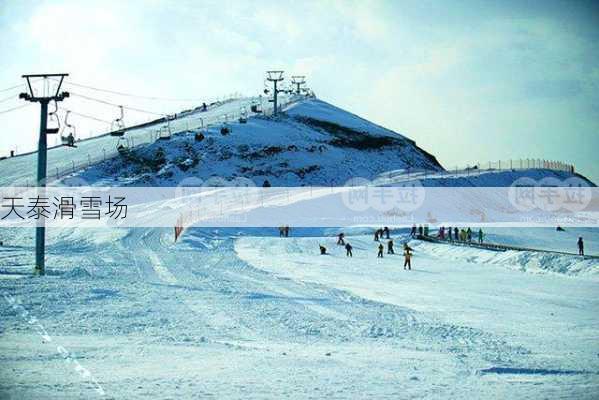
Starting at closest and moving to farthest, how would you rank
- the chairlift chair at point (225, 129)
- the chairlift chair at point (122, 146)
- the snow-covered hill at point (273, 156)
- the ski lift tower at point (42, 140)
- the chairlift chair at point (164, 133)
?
1. the ski lift tower at point (42, 140)
2. the snow-covered hill at point (273, 156)
3. the chairlift chair at point (122, 146)
4. the chairlift chair at point (164, 133)
5. the chairlift chair at point (225, 129)

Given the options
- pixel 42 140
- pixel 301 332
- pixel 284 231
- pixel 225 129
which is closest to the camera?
pixel 301 332

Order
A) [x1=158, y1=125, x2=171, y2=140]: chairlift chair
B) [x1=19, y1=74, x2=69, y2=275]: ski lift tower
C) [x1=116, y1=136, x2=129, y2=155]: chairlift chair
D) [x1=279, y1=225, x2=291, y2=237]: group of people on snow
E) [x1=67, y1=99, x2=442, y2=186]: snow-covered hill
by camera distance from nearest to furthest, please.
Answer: [x1=19, y1=74, x2=69, y2=275]: ski lift tower
[x1=279, y1=225, x2=291, y2=237]: group of people on snow
[x1=67, y1=99, x2=442, y2=186]: snow-covered hill
[x1=116, y1=136, x2=129, y2=155]: chairlift chair
[x1=158, y1=125, x2=171, y2=140]: chairlift chair

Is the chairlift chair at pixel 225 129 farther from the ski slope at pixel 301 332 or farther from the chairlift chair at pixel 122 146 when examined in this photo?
the ski slope at pixel 301 332

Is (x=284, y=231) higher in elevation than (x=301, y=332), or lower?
higher

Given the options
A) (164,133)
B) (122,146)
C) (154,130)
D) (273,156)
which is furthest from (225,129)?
(122,146)

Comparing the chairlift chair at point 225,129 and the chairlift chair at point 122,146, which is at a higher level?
the chairlift chair at point 225,129

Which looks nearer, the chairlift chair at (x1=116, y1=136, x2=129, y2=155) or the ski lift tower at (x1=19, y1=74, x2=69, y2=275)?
the ski lift tower at (x1=19, y1=74, x2=69, y2=275)

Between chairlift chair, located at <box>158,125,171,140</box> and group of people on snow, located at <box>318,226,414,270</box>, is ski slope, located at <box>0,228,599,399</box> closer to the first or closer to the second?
group of people on snow, located at <box>318,226,414,270</box>

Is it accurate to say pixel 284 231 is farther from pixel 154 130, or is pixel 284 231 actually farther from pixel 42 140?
pixel 154 130

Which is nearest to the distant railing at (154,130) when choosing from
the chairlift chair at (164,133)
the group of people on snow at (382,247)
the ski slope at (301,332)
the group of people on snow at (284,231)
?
the chairlift chair at (164,133)

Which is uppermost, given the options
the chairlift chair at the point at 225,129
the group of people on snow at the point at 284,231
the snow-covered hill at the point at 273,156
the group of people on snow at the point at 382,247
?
the chairlift chair at the point at 225,129

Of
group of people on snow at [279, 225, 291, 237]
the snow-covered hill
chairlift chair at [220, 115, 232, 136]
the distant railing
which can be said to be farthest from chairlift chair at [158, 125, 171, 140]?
group of people on snow at [279, 225, 291, 237]

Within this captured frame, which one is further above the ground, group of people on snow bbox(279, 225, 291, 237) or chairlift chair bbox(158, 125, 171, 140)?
chairlift chair bbox(158, 125, 171, 140)

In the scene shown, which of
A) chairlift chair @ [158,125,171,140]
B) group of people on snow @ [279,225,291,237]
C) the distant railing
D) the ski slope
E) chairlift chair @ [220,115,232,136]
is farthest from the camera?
chairlift chair @ [220,115,232,136]
